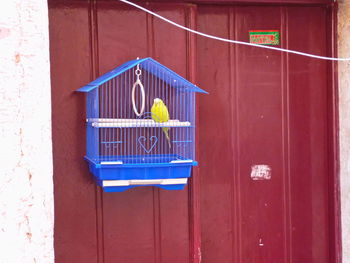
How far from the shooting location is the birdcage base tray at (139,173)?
8.59 ft

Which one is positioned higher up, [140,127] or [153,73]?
[153,73]

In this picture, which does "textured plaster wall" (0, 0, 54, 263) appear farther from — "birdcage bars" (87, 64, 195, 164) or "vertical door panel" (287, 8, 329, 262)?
"vertical door panel" (287, 8, 329, 262)

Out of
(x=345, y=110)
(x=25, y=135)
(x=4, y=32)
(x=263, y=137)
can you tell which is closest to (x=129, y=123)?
(x=25, y=135)

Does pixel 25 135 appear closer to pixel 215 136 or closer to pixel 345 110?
pixel 215 136

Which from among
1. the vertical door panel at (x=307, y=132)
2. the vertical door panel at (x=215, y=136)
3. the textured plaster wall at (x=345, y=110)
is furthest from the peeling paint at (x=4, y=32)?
the textured plaster wall at (x=345, y=110)

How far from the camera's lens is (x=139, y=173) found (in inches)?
104

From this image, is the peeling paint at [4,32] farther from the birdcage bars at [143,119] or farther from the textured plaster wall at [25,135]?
the birdcage bars at [143,119]

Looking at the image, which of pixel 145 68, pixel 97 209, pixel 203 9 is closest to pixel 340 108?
pixel 203 9

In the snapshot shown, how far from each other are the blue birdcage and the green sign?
0.60 meters

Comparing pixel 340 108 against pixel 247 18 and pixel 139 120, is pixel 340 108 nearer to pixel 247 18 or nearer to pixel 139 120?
pixel 247 18

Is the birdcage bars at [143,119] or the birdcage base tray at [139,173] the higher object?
the birdcage bars at [143,119]

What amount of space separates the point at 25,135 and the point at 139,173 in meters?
0.71

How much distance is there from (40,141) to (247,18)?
1643 millimetres

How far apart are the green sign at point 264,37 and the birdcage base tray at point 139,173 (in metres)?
1.00
